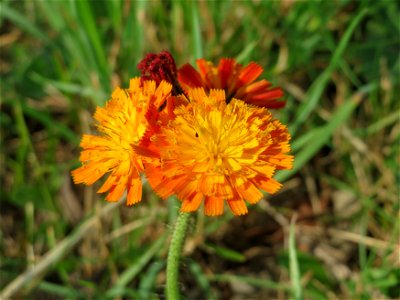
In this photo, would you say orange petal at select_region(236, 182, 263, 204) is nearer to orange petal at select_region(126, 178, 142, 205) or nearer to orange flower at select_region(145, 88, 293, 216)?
orange flower at select_region(145, 88, 293, 216)

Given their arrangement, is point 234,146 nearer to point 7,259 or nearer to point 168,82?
point 168,82

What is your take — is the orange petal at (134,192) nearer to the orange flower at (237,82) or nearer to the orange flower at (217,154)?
the orange flower at (217,154)

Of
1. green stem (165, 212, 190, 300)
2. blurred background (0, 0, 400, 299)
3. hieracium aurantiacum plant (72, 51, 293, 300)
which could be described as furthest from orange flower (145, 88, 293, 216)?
blurred background (0, 0, 400, 299)

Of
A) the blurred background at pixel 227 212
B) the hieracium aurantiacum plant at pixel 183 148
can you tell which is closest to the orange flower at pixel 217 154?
the hieracium aurantiacum plant at pixel 183 148

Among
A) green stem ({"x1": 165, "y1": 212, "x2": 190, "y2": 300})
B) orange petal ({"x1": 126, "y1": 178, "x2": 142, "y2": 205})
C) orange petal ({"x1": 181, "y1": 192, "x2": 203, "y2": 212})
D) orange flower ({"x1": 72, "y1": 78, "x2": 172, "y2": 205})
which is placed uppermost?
orange flower ({"x1": 72, "y1": 78, "x2": 172, "y2": 205})

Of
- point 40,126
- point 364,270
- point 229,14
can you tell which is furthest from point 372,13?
point 40,126

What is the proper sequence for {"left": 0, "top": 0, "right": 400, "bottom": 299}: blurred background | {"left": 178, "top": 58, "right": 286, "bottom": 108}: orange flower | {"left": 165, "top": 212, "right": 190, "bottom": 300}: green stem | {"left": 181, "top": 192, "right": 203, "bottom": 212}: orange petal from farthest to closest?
{"left": 0, "top": 0, "right": 400, "bottom": 299}: blurred background
{"left": 178, "top": 58, "right": 286, "bottom": 108}: orange flower
{"left": 165, "top": 212, "right": 190, "bottom": 300}: green stem
{"left": 181, "top": 192, "right": 203, "bottom": 212}: orange petal

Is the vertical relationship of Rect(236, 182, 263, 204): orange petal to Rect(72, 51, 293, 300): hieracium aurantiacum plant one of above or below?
below

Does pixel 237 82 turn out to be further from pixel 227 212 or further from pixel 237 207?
pixel 227 212
